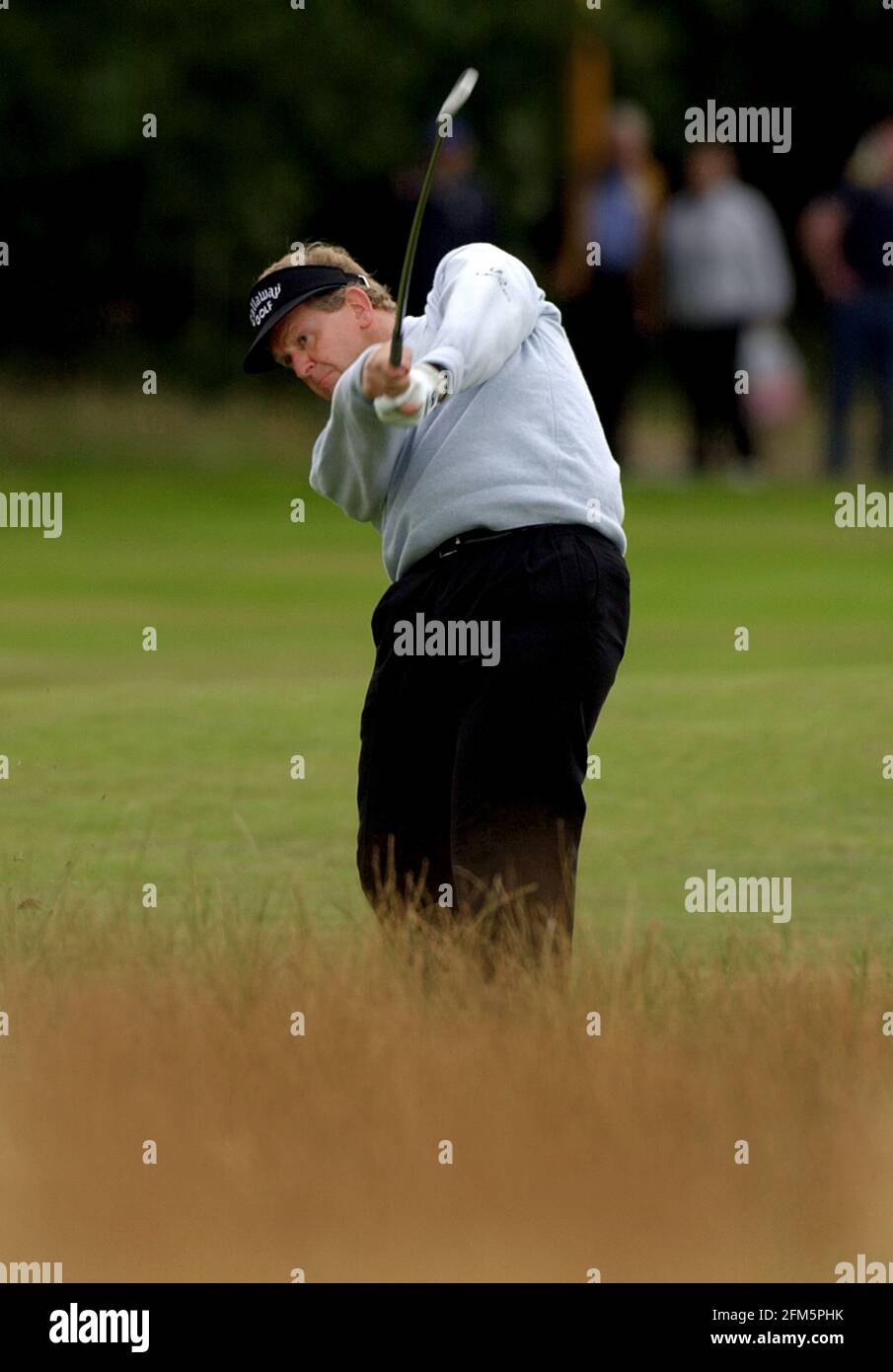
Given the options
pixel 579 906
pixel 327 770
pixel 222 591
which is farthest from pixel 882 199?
pixel 579 906

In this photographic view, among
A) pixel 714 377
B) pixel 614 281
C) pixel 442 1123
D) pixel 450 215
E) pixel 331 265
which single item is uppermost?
pixel 450 215

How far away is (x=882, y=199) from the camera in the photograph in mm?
18484

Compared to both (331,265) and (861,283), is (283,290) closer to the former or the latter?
(331,265)

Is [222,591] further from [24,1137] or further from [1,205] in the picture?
[1,205]

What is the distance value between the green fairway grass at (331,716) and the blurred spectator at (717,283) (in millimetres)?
1270

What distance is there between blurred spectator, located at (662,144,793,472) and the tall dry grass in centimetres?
1355

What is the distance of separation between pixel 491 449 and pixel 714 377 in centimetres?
1352

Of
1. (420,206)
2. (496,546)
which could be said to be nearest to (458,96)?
(420,206)

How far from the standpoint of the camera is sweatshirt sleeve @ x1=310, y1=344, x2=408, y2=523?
4.96m

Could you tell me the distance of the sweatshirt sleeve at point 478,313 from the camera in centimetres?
486

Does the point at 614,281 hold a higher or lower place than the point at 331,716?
higher

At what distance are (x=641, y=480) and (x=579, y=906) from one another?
39.4 ft

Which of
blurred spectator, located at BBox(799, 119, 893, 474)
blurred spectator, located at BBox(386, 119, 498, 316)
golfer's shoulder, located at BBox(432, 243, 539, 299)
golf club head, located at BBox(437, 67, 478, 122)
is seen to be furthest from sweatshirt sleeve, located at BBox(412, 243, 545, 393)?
blurred spectator, located at BBox(799, 119, 893, 474)

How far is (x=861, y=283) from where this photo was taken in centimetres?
1869
